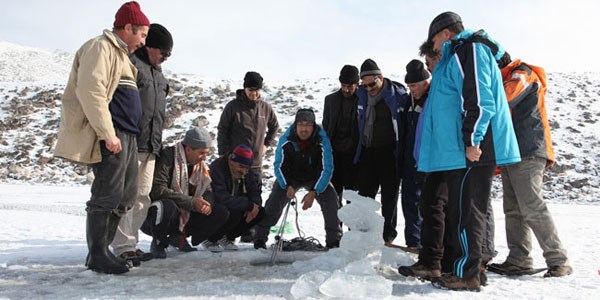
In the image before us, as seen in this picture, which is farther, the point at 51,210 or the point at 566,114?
the point at 566,114

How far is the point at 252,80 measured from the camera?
18.2 feet

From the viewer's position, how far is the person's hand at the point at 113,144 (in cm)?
314

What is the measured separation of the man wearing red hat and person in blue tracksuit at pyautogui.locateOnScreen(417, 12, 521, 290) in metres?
2.15

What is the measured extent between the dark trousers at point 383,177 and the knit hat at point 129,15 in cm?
250

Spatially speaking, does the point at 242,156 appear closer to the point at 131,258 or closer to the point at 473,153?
the point at 131,258

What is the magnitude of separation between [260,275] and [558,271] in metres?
2.09

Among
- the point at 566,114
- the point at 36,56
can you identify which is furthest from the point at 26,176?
the point at 36,56

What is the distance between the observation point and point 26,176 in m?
13.3

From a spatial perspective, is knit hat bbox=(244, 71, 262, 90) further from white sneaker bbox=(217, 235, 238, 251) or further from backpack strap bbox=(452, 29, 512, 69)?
A: backpack strap bbox=(452, 29, 512, 69)

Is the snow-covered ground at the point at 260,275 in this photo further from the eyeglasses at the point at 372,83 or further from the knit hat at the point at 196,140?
the eyeglasses at the point at 372,83

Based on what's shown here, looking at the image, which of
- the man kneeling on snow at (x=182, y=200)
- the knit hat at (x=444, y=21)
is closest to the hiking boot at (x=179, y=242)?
the man kneeling on snow at (x=182, y=200)

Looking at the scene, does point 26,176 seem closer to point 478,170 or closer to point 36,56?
point 478,170

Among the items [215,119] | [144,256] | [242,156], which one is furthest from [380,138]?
[215,119]

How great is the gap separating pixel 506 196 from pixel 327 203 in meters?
1.64
